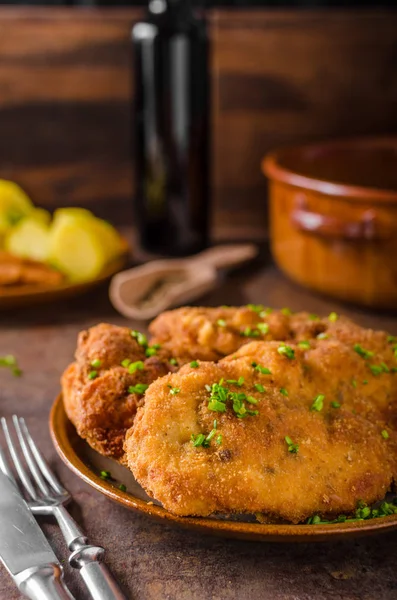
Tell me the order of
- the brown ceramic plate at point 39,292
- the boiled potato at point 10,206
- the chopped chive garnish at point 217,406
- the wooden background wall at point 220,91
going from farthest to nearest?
1. the wooden background wall at point 220,91
2. the boiled potato at point 10,206
3. the brown ceramic plate at point 39,292
4. the chopped chive garnish at point 217,406

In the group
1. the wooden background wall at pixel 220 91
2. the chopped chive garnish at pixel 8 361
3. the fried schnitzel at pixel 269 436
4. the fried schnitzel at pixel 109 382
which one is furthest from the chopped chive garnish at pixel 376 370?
the wooden background wall at pixel 220 91

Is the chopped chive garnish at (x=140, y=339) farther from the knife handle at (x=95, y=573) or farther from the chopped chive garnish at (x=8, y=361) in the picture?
the chopped chive garnish at (x=8, y=361)

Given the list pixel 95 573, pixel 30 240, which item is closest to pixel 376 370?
pixel 95 573

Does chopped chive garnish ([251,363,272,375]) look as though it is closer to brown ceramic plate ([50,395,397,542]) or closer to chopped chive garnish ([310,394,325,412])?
chopped chive garnish ([310,394,325,412])

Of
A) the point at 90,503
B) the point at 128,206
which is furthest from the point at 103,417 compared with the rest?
the point at 128,206

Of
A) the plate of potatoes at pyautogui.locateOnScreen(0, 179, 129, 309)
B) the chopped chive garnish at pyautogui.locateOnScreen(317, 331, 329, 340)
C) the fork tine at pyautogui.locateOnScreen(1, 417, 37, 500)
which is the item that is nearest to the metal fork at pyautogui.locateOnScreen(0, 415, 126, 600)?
the fork tine at pyautogui.locateOnScreen(1, 417, 37, 500)

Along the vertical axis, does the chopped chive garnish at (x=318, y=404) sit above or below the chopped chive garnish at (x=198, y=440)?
below
